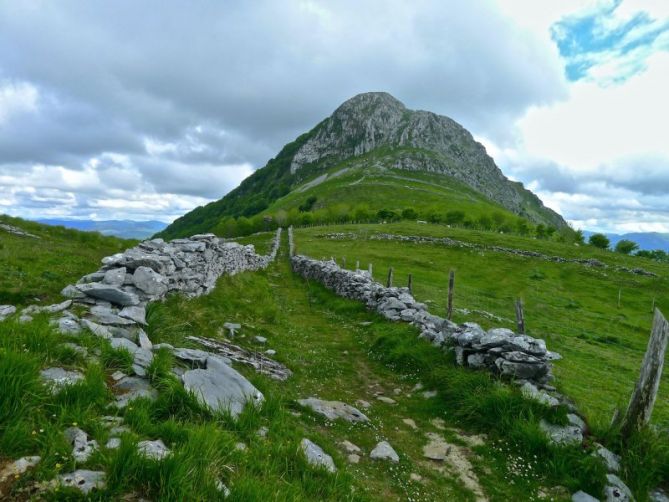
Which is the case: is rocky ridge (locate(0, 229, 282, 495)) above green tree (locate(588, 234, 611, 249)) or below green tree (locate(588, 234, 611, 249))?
below

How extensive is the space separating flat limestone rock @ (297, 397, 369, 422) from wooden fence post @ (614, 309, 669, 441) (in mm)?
5678

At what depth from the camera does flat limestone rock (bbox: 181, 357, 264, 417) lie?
6.19m

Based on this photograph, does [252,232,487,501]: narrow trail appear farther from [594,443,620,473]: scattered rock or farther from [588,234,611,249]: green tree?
[588,234,611,249]: green tree

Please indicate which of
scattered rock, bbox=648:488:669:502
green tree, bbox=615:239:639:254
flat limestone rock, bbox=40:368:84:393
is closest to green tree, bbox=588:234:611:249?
green tree, bbox=615:239:639:254

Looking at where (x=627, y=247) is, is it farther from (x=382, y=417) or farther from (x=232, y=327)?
(x=232, y=327)

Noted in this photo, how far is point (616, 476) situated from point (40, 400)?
9682 mm

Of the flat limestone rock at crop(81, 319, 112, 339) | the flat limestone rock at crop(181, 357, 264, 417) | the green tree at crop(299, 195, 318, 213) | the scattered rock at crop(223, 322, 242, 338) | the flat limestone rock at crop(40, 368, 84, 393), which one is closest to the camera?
the flat limestone rock at crop(40, 368, 84, 393)

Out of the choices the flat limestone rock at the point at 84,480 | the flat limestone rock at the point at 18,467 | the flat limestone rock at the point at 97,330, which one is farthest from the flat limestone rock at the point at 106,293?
the flat limestone rock at the point at 84,480

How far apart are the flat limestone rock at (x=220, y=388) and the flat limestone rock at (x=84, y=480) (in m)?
2.09

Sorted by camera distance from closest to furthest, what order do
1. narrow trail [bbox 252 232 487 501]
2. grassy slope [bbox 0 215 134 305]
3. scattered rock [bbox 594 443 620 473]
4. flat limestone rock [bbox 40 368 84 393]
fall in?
flat limestone rock [bbox 40 368 84 393] → narrow trail [bbox 252 232 487 501] → scattered rock [bbox 594 443 620 473] → grassy slope [bbox 0 215 134 305]

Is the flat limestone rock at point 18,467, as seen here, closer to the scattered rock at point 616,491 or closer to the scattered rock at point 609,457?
the scattered rock at point 616,491

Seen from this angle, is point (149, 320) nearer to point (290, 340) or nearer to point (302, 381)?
point (302, 381)

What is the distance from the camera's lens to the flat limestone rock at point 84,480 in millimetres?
3682

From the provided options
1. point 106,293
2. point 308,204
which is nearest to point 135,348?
point 106,293
